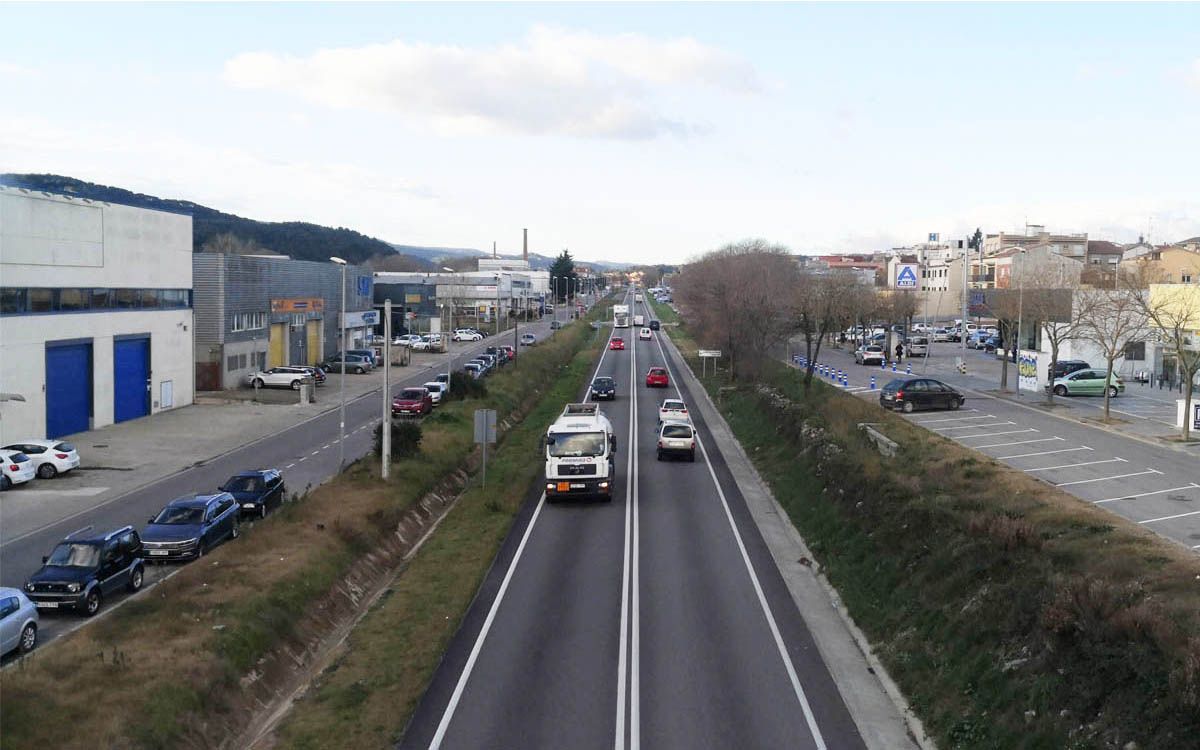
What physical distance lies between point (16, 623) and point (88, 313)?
102 feet

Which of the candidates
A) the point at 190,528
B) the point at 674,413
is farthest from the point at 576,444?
the point at 674,413

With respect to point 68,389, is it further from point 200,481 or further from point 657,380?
point 657,380

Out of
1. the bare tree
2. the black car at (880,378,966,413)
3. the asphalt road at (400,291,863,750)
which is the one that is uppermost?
the bare tree

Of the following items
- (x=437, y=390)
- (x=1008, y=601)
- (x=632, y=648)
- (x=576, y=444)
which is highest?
(x=576, y=444)

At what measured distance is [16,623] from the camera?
1702 centimetres

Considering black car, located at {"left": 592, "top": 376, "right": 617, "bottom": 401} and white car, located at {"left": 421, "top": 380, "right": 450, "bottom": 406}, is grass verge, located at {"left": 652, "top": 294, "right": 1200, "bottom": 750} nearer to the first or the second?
white car, located at {"left": 421, "top": 380, "right": 450, "bottom": 406}

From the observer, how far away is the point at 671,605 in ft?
67.8

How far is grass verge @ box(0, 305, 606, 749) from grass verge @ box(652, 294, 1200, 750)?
9.28 metres

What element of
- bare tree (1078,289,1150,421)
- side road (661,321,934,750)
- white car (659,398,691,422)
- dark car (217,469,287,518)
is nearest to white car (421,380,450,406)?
white car (659,398,691,422)

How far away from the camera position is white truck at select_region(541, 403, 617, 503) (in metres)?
30.1

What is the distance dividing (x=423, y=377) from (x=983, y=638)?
5749cm

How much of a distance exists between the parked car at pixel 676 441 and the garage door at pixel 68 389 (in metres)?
25.5

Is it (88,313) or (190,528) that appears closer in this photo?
(190,528)

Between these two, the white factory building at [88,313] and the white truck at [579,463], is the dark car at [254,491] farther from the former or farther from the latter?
the white factory building at [88,313]
